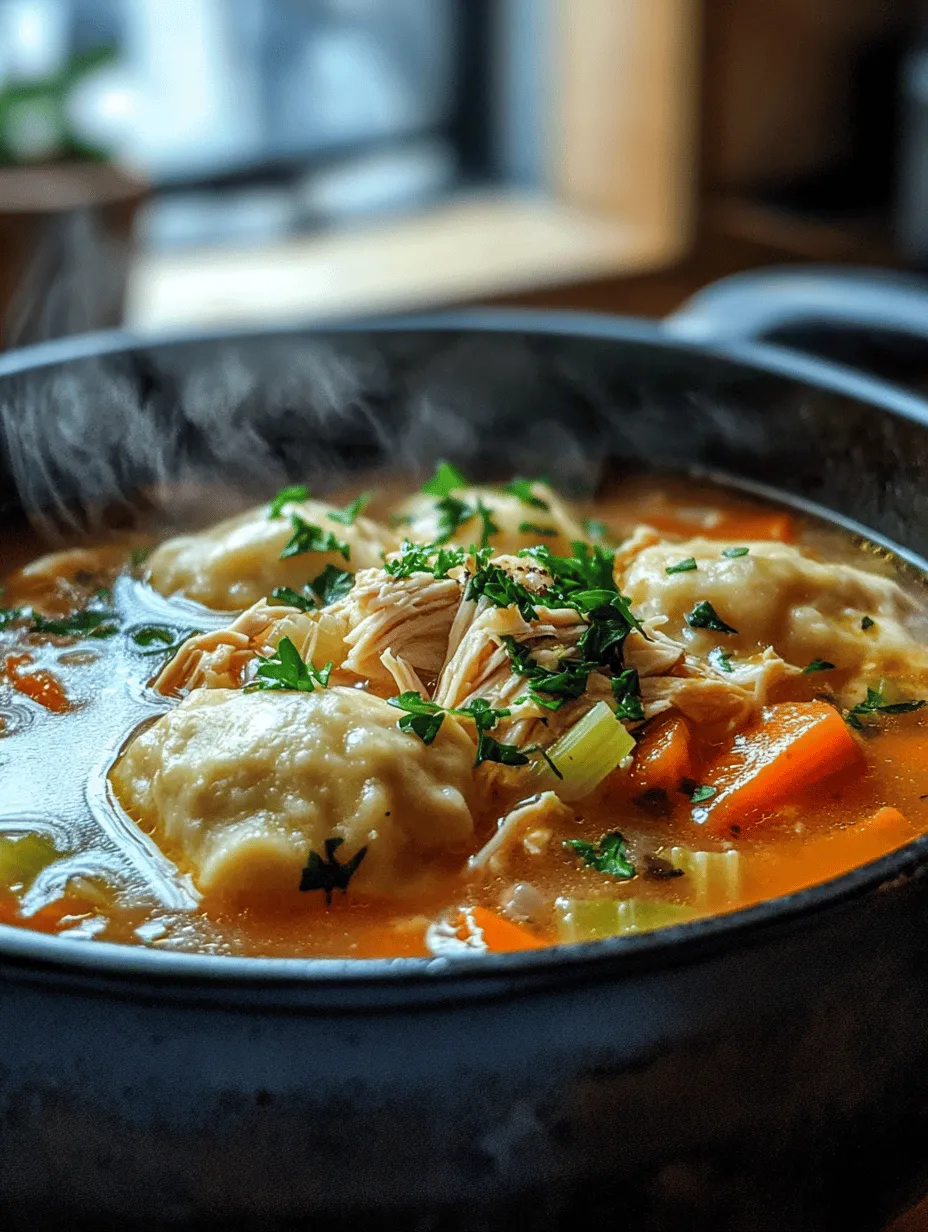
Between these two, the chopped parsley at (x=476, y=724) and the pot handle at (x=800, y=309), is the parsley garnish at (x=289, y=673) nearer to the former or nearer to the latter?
the chopped parsley at (x=476, y=724)

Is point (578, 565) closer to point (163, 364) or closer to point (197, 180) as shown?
point (163, 364)

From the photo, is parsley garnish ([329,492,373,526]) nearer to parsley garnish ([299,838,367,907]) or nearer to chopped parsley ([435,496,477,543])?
chopped parsley ([435,496,477,543])

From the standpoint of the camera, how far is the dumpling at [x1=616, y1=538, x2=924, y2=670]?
5.39ft

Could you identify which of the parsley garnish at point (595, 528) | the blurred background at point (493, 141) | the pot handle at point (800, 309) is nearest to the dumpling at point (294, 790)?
the parsley garnish at point (595, 528)

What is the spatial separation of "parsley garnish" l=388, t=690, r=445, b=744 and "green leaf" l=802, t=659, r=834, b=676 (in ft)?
1.49

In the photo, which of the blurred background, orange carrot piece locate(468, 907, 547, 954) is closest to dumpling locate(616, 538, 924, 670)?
orange carrot piece locate(468, 907, 547, 954)

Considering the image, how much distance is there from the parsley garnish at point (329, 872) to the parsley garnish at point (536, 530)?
0.70m

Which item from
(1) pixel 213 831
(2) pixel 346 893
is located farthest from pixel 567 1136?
(1) pixel 213 831

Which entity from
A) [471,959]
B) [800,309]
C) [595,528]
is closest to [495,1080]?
[471,959]

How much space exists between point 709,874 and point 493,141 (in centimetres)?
444

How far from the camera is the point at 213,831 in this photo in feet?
4.27

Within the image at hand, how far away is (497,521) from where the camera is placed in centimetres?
188

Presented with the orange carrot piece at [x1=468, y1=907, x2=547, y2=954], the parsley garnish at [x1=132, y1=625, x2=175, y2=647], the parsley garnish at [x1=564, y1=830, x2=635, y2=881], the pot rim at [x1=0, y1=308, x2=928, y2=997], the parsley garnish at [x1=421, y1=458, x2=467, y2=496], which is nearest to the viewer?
the pot rim at [x1=0, y1=308, x2=928, y2=997]

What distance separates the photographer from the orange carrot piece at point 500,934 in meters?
1.22
